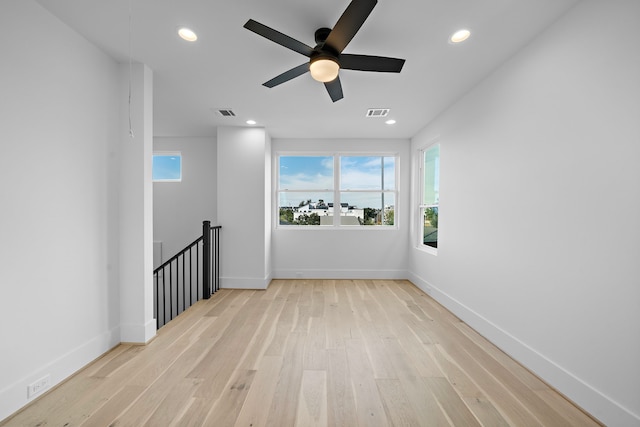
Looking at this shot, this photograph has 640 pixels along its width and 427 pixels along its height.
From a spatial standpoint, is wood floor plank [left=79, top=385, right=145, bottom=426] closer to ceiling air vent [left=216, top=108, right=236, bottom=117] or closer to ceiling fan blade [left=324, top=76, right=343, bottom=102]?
ceiling fan blade [left=324, top=76, right=343, bottom=102]

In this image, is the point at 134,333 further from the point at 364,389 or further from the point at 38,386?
the point at 364,389

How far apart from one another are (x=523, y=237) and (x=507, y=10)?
1.69 meters

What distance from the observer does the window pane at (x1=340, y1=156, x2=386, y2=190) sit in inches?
207

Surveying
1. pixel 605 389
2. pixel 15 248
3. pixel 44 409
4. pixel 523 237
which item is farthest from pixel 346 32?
pixel 44 409

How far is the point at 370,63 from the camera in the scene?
207 cm

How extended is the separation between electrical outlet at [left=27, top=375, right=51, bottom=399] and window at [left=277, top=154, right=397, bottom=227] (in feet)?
12.1

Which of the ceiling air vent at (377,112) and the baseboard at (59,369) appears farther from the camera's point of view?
the ceiling air vent at (377,112)

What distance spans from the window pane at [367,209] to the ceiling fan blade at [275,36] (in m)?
3.51

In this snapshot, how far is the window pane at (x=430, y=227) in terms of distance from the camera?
435 centimetres

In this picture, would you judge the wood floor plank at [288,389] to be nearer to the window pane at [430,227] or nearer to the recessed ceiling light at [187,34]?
the recessed ceiling light at [187,34]

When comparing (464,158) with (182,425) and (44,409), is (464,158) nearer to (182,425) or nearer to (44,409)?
(182,425)

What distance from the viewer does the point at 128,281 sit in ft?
8.39

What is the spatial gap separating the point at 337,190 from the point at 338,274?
1.58m

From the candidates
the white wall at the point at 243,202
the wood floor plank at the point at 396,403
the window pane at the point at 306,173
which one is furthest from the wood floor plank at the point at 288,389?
the window pane at the point at 306,173
